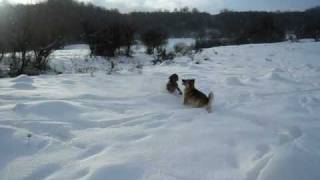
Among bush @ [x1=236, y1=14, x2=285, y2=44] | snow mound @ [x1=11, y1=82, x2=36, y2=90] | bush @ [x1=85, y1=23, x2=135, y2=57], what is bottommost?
snow mound @ [x1=11, y1=82, x2=36, y2=90]

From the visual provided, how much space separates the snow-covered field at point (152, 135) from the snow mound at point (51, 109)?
1cm

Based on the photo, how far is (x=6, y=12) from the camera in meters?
14.4

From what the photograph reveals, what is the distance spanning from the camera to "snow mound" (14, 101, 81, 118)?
15.2 feet

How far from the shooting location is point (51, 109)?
481cm

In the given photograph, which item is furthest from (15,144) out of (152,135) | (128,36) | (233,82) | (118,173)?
(128,36)

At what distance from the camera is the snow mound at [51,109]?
15.2 feet

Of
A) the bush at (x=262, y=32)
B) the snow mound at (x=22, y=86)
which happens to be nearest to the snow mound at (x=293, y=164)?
the snow mound at (x=22, y=86)

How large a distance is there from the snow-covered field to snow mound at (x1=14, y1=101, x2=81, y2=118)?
1 centimetres

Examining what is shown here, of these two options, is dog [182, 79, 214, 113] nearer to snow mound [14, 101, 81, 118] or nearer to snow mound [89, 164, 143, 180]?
snow mound [14, 101, 81, 118]

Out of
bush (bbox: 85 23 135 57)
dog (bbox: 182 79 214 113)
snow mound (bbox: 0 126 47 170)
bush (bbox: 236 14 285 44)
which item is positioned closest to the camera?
snow mound (bbox: 0 126 47 170)

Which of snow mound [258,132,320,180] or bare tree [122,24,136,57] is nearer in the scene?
snow mound [258,132,320,180]

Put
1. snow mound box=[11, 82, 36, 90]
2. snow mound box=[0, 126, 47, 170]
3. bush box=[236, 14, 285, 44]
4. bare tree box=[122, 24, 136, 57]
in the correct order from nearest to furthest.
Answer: snow mound box=[0, 126, 47, 170], snow mound box=[11, 82, 36, 90], bare tree box=[122, 24, 136, 57], bush box=[236, 14, 285, 44]

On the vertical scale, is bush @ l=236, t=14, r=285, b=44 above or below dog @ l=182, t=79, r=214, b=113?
above

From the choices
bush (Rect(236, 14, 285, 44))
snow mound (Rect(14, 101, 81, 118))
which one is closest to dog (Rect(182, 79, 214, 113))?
snow mound (Rect(14, 101, 81, 118))
